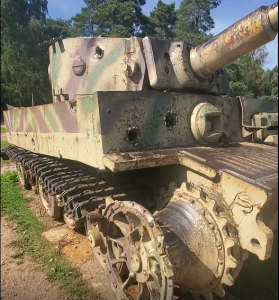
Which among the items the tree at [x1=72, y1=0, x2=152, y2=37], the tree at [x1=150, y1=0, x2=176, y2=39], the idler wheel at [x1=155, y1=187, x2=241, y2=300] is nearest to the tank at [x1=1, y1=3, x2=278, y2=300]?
the idler wheel at [x1=155, y1=187, x2=241, y2=300]

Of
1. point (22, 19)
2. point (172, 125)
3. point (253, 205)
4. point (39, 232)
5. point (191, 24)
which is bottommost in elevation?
point (39, 232)

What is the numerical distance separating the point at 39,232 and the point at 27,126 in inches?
68.0

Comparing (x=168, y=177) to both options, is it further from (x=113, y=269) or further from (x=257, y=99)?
(x=257, y=99)

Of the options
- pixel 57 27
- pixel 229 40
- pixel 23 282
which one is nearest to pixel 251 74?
pixel 229 40

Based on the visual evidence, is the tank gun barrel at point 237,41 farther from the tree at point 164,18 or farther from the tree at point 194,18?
the tree at point 164,18

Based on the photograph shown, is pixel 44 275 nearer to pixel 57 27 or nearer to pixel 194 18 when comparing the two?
pixel 57 27

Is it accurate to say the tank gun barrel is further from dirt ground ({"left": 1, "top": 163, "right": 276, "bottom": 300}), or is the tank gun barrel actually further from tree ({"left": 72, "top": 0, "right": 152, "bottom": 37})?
dirt ground ({"left": 1, "top": 163, "right": 276, "bottom": 300})

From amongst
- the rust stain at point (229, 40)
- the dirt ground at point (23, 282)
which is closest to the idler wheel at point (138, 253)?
the dirt ground at point (23, 282)

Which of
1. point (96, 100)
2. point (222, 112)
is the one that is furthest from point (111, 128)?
point (222, 112)

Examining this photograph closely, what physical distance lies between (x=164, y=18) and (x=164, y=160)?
3.88 ft

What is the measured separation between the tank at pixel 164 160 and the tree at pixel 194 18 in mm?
266

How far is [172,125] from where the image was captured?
3256mm

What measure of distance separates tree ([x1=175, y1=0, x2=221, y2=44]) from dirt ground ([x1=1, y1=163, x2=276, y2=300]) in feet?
8.12

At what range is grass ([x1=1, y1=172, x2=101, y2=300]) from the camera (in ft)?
11.1
